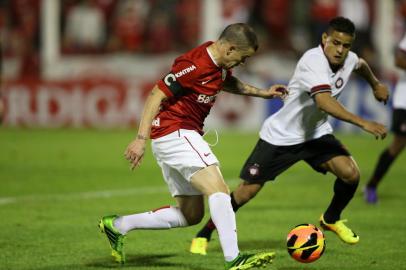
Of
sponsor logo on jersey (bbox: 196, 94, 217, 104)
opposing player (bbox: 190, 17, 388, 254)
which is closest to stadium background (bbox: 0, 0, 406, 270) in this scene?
opposing player (bbox: 190, 17, 388, 254)

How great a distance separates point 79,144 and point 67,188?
6.40 metres

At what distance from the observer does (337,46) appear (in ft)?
26.2

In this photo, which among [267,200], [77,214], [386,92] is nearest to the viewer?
[386,92]

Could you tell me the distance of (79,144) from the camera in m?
19.0

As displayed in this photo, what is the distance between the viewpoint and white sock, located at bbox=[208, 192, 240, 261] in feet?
22.1

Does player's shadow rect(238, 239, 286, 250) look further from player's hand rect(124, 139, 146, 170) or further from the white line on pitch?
the white line on pitch

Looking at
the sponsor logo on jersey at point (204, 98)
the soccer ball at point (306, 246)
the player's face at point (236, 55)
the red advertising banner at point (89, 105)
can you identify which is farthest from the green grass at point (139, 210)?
the red advertising banner at point (89, 105)

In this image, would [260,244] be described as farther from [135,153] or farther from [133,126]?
[133,126]

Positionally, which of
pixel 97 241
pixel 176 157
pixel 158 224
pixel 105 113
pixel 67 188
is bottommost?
pixel 105 113

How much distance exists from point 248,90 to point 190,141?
94 cm

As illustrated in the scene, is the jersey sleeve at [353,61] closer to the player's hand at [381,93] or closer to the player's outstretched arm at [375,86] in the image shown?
the player's outstretched arm at [375,86]

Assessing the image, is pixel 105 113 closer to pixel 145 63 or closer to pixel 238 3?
Result: pixel 145 63

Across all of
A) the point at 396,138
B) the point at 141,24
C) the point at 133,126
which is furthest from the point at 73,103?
the point at 396,138

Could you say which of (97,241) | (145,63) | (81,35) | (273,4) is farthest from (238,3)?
(97,241)
